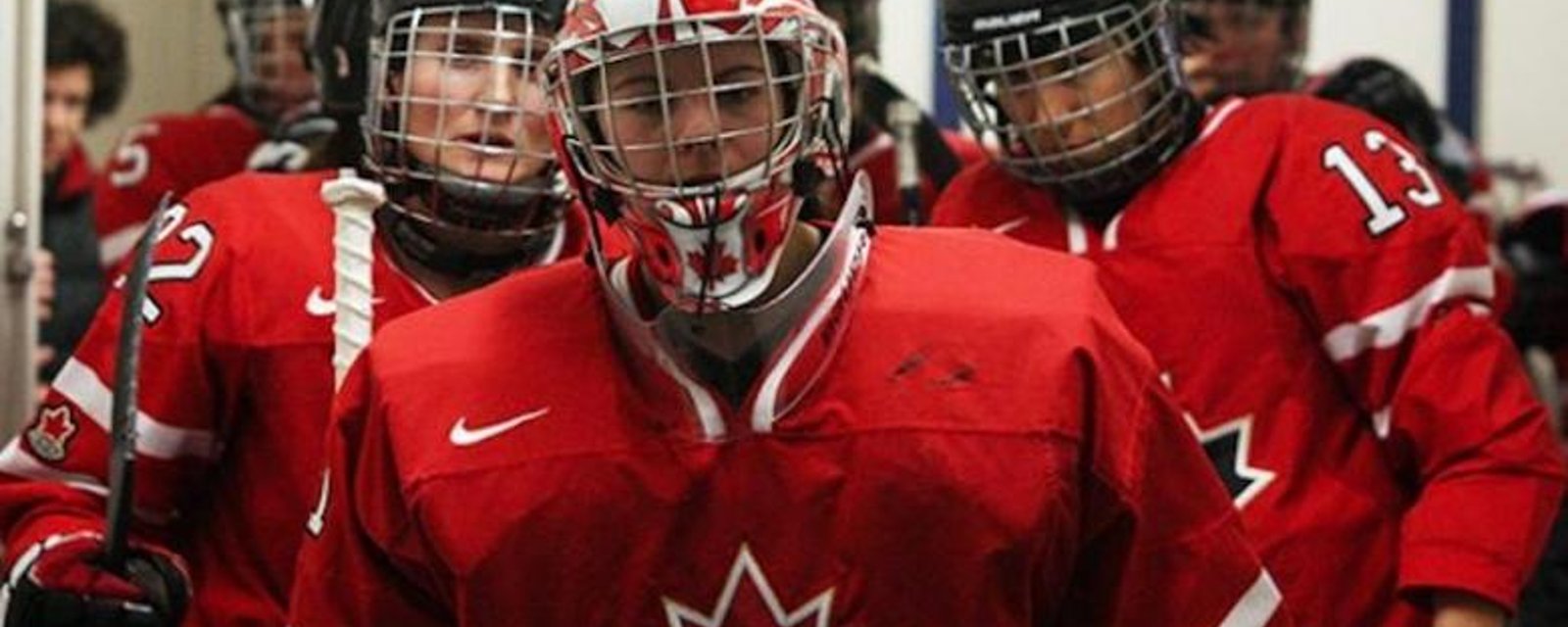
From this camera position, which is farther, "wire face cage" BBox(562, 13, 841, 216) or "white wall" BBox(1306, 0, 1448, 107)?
"white wall" BBox(1306, 0, 1448, 107)

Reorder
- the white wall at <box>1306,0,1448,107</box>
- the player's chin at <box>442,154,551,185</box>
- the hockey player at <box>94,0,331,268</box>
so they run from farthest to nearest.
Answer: the white wall at <box>1306,0,1448,107</box>
the hockey player at <box>94,0,331,268</box>
the player's chin at <box>442,154,551,185</box>

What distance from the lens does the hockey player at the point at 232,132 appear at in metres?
3.26

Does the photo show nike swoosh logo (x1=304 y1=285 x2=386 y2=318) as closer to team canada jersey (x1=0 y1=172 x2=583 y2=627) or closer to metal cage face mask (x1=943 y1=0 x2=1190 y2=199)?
team canada jersey (x1=0 y1=172 x2=583 y2=627)

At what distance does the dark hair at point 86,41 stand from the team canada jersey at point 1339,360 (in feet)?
4.97

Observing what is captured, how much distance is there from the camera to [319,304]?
2.25 metres

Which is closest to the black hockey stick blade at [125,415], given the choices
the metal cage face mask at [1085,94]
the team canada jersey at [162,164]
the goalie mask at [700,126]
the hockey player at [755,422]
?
the hockey player at [755,422]

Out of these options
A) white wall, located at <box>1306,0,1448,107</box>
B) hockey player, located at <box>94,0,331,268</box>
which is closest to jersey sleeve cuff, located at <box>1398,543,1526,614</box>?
hockey player, located at <box>94,0,331,268</box>

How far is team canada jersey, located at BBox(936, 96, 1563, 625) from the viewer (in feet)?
7.66

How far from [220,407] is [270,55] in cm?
117

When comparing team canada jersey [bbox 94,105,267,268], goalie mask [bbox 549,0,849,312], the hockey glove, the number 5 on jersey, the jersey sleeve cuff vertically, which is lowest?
the jersey sleeve cuff

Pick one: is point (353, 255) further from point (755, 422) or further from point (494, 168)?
point (755, 422)

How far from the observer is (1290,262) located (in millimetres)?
2365

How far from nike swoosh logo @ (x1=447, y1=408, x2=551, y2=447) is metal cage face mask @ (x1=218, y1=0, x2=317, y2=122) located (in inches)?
62.4

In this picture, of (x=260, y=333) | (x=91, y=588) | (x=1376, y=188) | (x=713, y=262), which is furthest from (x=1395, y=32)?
(x=713, y=262)
